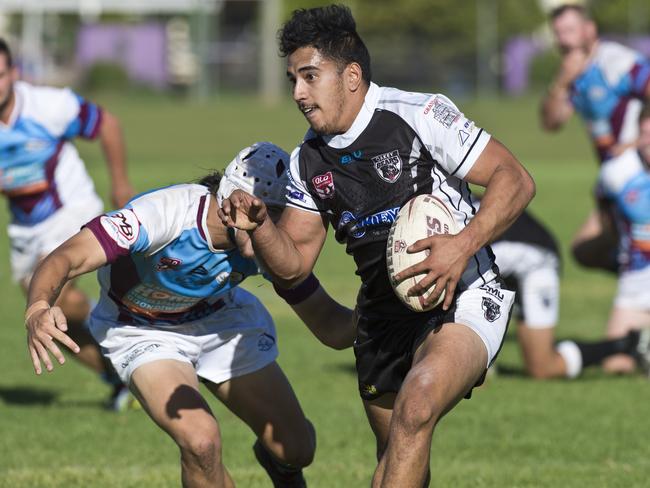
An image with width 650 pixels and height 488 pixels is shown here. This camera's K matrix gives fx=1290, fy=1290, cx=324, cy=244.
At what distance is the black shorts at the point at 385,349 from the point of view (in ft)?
18.0

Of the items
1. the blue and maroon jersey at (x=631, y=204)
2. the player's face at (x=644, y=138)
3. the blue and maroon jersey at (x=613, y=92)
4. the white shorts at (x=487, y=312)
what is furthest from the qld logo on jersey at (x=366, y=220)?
the blue and maroon jersey at (x=613, y=92)

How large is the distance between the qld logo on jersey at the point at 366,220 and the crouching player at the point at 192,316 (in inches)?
13.9

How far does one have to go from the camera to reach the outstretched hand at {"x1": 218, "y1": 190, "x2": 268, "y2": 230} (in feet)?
16.3

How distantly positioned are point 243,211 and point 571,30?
21.7 feet

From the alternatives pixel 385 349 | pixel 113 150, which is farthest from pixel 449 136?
pixel 113 150

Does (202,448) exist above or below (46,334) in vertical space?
below

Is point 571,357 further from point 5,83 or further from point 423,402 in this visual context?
point 423,402

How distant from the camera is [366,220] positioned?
5.43 m

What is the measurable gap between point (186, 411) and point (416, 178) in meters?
1.41

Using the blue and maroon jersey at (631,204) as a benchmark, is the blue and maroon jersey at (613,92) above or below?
above

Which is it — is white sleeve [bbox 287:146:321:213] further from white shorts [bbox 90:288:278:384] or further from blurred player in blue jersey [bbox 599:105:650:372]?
blurred player in blue jersey [bbox 599:105:650:372]

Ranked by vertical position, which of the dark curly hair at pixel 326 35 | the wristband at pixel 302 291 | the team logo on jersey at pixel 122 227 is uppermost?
the dark curly hair at pixel 326 35

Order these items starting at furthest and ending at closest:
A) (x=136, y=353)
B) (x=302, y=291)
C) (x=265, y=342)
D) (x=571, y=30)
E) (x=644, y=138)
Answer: (x=571, y=30), (x=644, y=138), (x=265, y=342), (x=302, y=291), (x=136, y=353)

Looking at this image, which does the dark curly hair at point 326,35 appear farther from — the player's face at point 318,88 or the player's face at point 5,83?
the player's face at point 5,83
